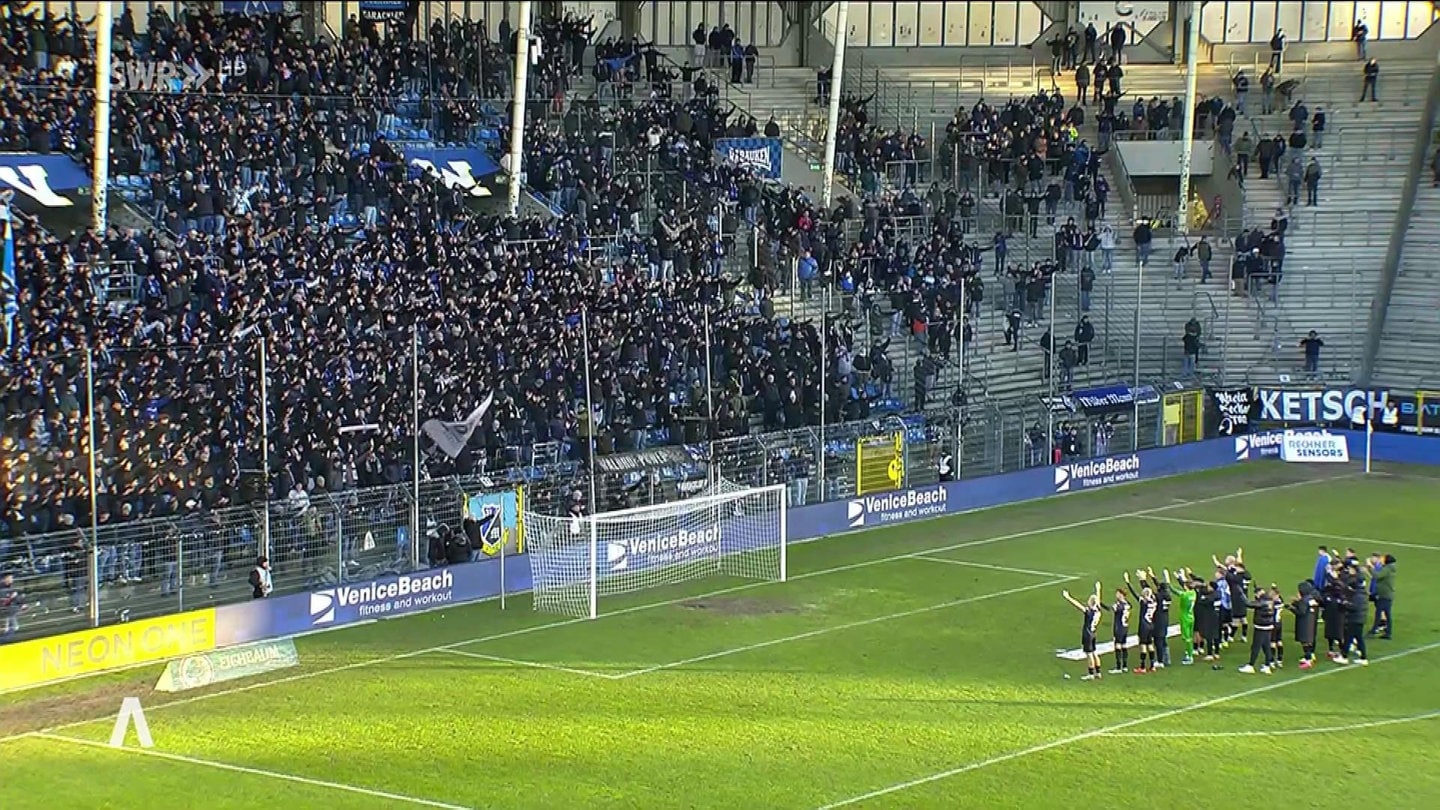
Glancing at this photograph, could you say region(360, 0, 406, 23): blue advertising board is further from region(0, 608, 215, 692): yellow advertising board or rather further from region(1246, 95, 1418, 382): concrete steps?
region(1246, 95, 1418, 382): concrete steps

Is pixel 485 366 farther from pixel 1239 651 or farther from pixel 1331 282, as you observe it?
pixel 1331 282


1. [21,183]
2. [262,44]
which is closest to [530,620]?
[21,183]

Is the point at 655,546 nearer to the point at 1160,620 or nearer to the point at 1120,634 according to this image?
the point at 1120,634

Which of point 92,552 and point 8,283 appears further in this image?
point 8,283

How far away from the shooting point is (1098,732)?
25594 millimetres

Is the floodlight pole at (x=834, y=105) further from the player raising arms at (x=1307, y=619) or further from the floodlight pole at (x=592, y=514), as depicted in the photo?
the player raising arms at (x=1307, y=619)

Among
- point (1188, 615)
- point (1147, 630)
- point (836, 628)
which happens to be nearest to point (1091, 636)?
point (1147, 630)

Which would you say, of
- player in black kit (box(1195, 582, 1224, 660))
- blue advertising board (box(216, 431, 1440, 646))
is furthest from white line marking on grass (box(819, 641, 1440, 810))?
blue advertising board (box(216, 431, 1440, 646))

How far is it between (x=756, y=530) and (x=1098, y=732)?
12.8 m

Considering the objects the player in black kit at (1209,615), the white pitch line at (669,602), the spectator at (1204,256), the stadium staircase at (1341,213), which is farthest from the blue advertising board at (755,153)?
the player in black kit at (1209,615)

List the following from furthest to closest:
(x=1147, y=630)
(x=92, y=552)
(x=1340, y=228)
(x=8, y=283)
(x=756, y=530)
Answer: (x=1340, y=228) → (x=756, y=530) → (x=8, y=283) → (x=92, y=552) → (x=1147, y=630)

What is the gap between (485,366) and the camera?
37938 mm

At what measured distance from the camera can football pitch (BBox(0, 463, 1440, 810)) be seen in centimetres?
2305

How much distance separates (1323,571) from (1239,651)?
1826mm
